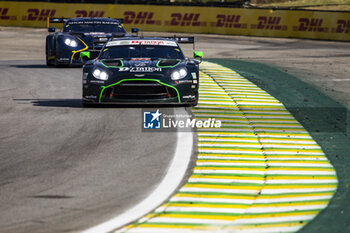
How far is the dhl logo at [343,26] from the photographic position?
111ft

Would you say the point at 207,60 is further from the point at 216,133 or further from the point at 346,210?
the point at 346,210

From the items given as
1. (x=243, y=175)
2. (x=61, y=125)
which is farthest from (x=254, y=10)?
(x=243, y=175)

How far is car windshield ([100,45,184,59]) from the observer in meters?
13.1

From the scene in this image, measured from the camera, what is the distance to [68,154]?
8.51 meters

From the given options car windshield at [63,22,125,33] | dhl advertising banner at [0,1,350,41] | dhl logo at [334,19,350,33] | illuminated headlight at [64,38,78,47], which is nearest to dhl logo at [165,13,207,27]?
dhl advertising banner at [0,1,350,41]

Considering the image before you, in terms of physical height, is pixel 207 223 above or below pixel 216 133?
below

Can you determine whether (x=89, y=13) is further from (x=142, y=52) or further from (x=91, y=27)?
(x=142, y=52)

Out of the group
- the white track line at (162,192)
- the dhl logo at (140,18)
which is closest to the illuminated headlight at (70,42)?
the white track line at (162,192)

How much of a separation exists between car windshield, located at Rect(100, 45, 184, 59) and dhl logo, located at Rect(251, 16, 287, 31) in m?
22.9

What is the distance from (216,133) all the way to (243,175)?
2.46 meters

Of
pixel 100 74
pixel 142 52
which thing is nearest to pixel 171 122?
pixel 100 74

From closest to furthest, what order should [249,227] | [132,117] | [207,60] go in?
[249,227], [132,117], [207,60]

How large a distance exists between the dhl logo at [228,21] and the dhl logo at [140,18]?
3.24m

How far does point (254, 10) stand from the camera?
35.8 meters
